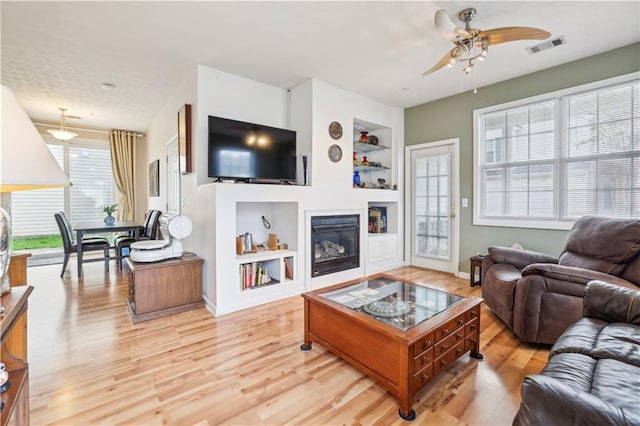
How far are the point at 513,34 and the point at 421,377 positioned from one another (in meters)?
2.55

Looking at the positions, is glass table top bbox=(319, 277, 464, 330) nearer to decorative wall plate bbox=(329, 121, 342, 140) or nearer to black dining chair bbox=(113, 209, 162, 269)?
decorative wall plate bbox=(329, 121, 342, 140)

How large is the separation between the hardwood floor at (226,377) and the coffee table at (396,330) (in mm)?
123

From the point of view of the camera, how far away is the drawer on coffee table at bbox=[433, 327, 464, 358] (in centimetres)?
175

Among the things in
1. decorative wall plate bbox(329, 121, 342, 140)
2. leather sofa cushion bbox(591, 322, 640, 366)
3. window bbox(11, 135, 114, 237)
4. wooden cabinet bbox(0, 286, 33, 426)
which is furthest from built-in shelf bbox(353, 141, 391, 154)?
window bbox(11, 135, 114, 237)

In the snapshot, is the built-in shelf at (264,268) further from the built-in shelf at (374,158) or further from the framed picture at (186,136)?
the built-in shelf at (374,158)

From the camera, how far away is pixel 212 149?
3170mm

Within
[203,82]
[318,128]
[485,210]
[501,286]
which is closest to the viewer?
[501,286]

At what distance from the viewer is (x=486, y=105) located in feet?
13.1

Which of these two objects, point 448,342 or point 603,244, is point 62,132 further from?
point 603,244

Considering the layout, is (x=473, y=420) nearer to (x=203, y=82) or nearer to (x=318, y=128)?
(x=318, y=128)

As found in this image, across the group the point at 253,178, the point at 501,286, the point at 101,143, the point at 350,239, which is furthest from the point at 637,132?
the point at 101,143

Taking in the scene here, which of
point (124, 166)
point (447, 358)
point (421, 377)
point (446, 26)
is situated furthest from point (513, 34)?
point (124, 166)

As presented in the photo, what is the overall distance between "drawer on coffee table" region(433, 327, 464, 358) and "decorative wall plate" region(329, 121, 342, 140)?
287 cm

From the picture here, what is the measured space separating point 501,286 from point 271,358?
2.06 m
